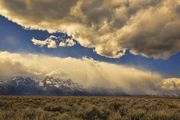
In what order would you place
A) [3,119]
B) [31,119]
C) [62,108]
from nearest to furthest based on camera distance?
1. [3,119]
2. [31,119]
3. [62,108]

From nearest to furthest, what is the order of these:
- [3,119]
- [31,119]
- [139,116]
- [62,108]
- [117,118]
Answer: [3,119]
[31,119]
[117,118]
[139,116]
[62,108]

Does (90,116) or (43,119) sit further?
(90,116)

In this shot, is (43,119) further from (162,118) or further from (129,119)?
(162,118)

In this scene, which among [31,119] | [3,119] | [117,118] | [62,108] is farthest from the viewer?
[62,108]

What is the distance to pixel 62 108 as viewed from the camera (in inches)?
912

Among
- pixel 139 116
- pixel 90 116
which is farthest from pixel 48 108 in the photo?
pixel 139 116

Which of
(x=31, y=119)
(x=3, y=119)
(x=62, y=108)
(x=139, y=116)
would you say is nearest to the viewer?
(x=3, y=119)

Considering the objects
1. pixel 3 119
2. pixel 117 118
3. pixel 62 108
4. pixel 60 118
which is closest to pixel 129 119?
pixel 117 118

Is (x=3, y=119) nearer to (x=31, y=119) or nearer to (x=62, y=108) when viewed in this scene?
(x=31, y=119)

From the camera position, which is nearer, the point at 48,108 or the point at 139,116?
the point at 139,116

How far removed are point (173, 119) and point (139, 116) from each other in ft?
6.20

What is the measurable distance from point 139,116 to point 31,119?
579 centimetres

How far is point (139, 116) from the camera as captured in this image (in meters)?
16.8

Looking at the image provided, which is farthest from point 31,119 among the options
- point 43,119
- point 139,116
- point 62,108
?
point 62,108
